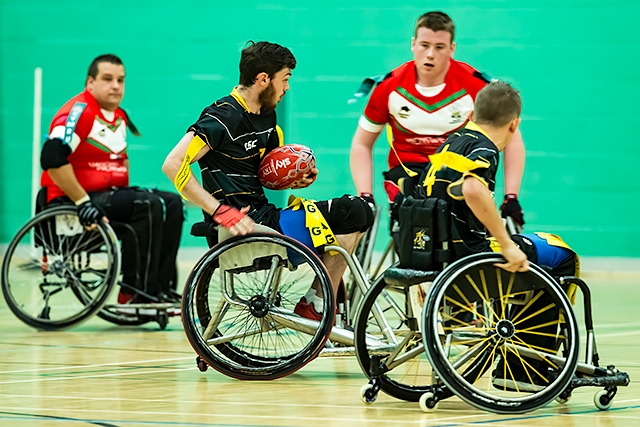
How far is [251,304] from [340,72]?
5880 millimetres

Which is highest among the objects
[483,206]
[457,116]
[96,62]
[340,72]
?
[340,72]

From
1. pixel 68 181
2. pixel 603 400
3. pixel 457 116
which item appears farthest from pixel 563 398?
pixel 68 181

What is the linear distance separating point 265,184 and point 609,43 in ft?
18.7

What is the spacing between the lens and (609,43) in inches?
361

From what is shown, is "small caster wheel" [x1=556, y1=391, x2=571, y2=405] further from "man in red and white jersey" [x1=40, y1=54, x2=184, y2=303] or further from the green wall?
the green wall

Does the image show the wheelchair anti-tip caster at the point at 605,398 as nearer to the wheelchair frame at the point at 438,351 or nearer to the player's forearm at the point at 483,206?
the wheelchair frame at the point at 438,351

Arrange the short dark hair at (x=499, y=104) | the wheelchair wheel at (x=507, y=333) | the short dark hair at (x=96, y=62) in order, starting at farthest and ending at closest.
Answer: the short dark hair at (x=96, y=62) < the short dark hair at (x=499, y=104) < the wheelchair wheel at (x=507, y=333)

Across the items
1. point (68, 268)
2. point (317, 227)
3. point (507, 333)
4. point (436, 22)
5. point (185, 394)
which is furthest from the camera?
point (68, 268)

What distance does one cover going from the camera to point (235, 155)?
161 inches

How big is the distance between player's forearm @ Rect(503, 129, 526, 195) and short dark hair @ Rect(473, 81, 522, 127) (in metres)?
1.82

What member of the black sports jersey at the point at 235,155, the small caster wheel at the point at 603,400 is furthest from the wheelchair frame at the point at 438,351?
the black sports jersey at the point at 235,155

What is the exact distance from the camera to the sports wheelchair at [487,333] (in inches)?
129

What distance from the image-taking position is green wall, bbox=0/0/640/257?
919 cm

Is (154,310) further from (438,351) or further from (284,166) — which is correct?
(438,351)
